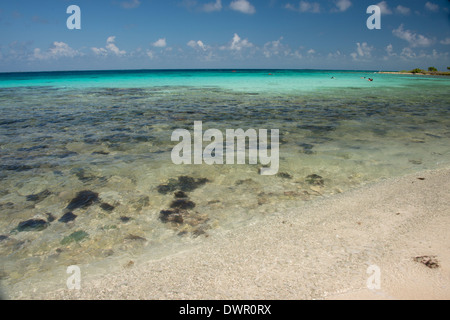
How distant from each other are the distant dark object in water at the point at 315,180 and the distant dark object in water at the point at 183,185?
2101 mm

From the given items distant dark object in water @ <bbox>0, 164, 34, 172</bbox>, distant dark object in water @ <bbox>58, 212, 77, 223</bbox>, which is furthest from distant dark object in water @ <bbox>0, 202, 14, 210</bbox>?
distant dark object in water @ <bbox>0, 164, 34, 172</bbox>

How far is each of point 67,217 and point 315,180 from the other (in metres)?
4.55

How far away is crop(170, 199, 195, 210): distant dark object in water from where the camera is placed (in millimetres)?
4744

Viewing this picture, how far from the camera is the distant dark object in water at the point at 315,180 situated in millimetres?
5565

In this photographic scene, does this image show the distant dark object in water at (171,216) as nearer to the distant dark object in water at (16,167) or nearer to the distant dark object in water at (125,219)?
the distant dark object in water at (125,219)

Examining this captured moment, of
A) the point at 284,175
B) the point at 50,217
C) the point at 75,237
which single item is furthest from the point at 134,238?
the point at 284,175

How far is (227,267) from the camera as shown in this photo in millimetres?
3076

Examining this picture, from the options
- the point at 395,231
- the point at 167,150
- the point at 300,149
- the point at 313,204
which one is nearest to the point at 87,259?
the point at 313,204

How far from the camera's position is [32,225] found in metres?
4.22

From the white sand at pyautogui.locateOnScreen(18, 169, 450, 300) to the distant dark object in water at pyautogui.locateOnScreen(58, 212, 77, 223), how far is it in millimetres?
1666

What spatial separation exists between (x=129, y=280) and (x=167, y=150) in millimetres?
5037

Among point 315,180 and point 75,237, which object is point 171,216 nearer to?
point 75,237

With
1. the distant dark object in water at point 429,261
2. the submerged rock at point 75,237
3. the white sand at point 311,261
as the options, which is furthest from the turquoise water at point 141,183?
the distant dark object in water at point 429,261
